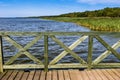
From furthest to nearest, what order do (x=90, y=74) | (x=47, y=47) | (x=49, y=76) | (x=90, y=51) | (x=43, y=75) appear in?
(x=90, y=51) < (x=47, y=47) < (x=90, y=74) < (x=43, y=75) < (x=49, y=76)

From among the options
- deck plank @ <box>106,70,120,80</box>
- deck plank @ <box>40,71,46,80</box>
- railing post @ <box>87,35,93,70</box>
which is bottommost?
deck plank @ <box>40,71,46,80</box>

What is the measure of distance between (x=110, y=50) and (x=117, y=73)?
31.5 inches

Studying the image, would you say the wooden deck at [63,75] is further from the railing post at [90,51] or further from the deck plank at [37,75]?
the railing post at [90,51]

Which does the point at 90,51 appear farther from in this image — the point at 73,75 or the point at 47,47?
the point at 47,47

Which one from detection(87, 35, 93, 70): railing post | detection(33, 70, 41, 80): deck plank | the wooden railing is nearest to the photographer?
detection(33, 70, 41, 80): deck plank

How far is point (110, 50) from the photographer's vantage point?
24.5 feet

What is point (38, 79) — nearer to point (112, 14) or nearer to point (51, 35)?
point (51, 35)

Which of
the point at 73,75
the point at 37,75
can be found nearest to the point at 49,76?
the point at 37,75

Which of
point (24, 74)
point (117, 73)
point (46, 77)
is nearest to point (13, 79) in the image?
point (24, 74)

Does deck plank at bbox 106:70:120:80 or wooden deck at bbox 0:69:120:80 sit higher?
deck plank at bbox 106:70:120:80

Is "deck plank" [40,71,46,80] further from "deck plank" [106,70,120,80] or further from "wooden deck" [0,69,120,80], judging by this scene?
"deck plank" [106,70,120,80]

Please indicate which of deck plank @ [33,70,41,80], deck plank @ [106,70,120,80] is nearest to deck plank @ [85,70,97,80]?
deck plank @ [106,70,120,80]

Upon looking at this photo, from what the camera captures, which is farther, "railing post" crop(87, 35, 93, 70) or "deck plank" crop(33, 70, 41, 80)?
"railing post" crop(87, 35, 93, 70)

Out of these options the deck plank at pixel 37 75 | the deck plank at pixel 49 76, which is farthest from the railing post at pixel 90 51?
the deck plank at pixel 37 75
